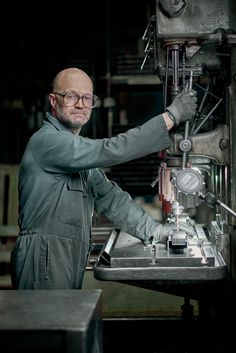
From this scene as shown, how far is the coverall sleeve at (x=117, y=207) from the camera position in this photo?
2459 millimetres

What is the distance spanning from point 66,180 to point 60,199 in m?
0.09

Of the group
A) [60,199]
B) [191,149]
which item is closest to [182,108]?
[191,149]

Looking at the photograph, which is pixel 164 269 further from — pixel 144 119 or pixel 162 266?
pixel 144 119

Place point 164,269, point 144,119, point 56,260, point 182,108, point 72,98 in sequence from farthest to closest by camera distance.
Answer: point 144,119
point 72,98
point 56,260
point 182,108
point 164,269

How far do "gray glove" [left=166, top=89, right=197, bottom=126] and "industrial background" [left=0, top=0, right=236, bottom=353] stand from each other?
0.07 meters

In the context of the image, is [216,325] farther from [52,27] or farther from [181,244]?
[52,27]

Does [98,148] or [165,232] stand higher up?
[98,148]

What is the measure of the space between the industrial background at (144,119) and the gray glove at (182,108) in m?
0.07

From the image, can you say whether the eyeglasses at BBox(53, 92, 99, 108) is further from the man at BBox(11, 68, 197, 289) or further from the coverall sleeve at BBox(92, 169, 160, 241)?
the coverall sleeve at BBox(92, 169, 160, 241)

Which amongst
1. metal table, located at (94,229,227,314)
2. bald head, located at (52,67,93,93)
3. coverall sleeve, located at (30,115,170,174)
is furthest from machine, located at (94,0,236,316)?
bald head, located at (52,67,93,93)

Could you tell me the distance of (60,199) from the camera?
7.46 ft

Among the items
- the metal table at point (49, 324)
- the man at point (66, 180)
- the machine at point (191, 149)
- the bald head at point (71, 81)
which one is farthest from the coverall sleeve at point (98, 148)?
the metal table at point (49, 324)

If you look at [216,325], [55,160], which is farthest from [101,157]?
[216,325]

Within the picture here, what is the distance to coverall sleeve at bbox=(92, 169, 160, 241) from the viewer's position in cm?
246
